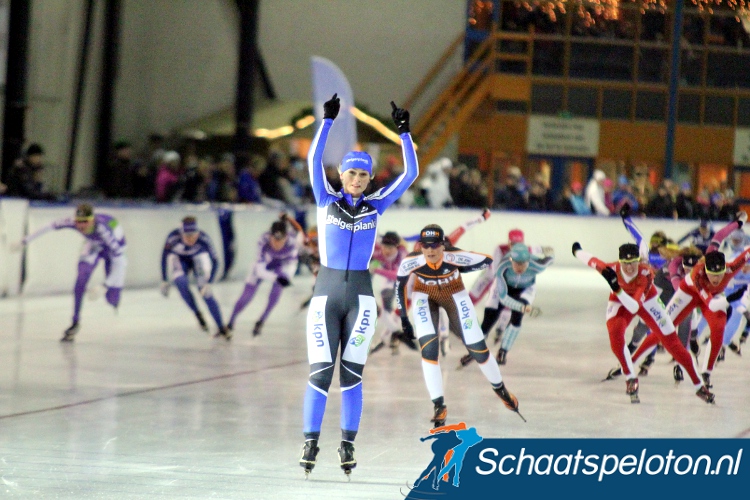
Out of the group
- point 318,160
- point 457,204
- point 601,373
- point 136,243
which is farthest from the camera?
point 457,204

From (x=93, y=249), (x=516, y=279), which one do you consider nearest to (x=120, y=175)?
(x=93, y=249)

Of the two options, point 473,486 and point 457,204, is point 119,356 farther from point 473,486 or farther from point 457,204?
point 457,204

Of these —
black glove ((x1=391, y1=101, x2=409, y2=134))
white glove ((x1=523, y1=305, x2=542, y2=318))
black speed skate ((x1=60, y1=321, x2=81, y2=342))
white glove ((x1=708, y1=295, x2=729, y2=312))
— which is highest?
black glove ((x1=391, y1=101, x2=409, y2=134))

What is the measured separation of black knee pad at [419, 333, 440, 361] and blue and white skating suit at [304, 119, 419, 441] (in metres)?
1.66

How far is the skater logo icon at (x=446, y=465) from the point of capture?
5.49 m

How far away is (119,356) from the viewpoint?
10680 millimetres

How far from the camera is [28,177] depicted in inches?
592

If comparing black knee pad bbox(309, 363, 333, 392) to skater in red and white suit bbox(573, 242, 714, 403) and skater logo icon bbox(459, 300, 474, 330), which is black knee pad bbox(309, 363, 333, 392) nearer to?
skater logo icon bbox(459, 300, 474, 330)

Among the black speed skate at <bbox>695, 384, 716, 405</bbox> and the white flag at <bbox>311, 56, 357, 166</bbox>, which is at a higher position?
the white flag at <bbox>311, 56, 357, 166</bbox>

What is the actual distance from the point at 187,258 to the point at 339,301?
5.85m

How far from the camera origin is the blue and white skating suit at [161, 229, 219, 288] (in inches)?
451

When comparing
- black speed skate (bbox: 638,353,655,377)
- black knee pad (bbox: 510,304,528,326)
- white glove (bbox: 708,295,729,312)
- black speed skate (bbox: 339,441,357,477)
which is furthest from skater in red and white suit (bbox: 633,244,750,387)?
black speed skate (bbox: 339,441,357,477)

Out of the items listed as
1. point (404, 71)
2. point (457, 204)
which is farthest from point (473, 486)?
point (404, 71)

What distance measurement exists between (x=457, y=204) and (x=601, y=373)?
12.0 m
